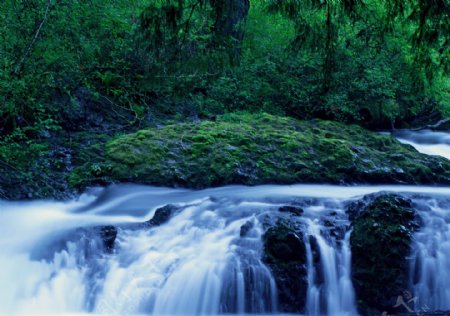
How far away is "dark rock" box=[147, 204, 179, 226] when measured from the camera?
6.75 meters

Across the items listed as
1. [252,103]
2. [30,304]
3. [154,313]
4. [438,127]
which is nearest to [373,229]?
[154,313]

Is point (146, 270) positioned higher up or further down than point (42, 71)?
further down

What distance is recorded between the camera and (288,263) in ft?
19.5

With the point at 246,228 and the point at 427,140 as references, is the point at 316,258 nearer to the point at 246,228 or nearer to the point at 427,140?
the point at 246,228

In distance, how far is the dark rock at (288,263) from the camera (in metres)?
5.77

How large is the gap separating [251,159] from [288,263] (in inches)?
126

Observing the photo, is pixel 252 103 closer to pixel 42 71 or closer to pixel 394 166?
pixel 394 166

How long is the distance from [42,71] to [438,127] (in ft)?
42.0

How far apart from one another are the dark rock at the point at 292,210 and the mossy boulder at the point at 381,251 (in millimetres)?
762

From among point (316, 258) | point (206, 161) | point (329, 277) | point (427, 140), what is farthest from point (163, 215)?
point (427, 140)

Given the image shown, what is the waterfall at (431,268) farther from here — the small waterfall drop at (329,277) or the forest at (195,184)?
the small waterfall drop at (329,277)

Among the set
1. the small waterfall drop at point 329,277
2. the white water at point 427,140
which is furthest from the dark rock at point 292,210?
the white water at point 427,140

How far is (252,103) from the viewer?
13234 mm

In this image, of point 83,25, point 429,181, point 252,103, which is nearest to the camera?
point 83,25
